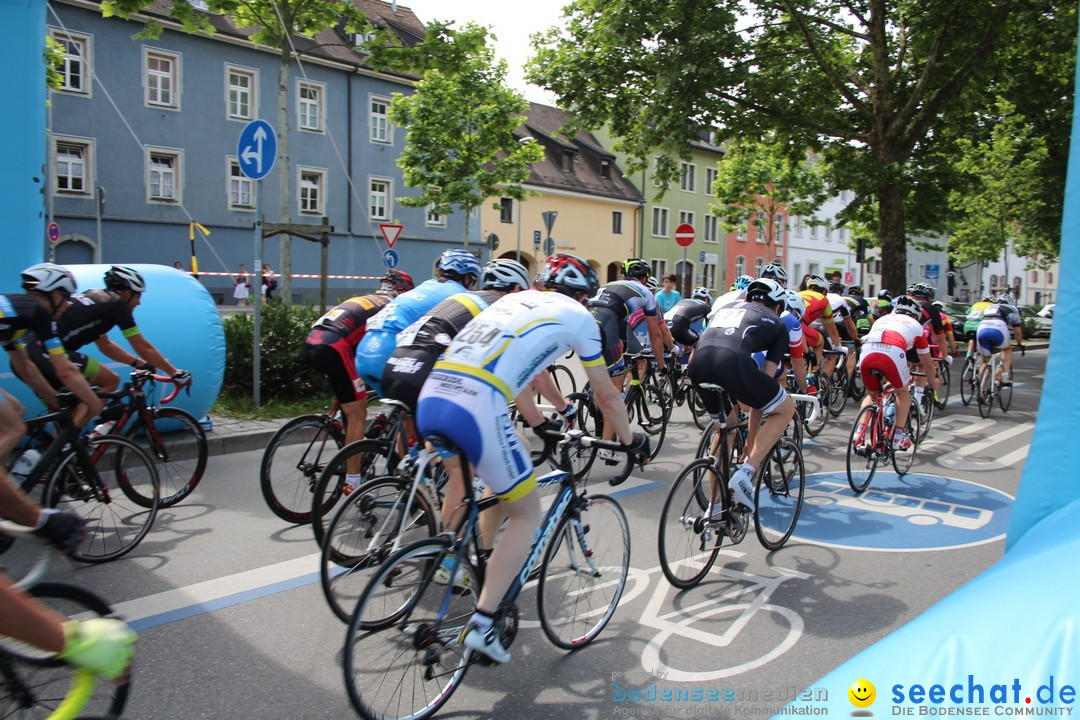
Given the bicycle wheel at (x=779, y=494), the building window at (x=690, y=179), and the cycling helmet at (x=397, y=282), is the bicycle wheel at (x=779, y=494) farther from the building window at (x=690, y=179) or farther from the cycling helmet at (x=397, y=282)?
the building window at (x=690, y=179)

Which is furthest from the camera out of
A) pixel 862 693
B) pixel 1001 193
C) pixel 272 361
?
pixel 1001 193

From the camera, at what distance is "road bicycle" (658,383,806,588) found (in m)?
5.11

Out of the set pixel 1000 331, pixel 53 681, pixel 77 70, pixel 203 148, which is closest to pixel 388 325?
pixel 53 681

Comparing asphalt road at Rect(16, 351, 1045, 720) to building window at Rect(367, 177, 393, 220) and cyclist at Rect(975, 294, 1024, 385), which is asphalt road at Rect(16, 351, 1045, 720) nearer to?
cyclist at Rect(975, 294, 1024, 385)

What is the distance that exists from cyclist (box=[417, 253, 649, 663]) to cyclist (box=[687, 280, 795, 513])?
187 centimetres

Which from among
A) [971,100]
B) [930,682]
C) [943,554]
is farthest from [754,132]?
[930,682]

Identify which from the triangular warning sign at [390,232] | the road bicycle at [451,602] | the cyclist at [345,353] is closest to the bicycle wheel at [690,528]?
the road bicycle at [451,602]

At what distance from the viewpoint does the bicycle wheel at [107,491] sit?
17.6ft

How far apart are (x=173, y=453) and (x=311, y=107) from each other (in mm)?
30051

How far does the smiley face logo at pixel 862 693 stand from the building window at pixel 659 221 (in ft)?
168

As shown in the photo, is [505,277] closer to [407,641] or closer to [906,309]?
[407,641]

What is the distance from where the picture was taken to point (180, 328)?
825cm

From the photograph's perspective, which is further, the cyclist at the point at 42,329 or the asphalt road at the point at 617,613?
the cyclist at the point at 42,329

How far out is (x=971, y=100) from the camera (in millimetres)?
19109
